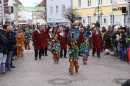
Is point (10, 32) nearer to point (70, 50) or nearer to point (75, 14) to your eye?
point (70, 50)

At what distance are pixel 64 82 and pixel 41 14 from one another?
230ft

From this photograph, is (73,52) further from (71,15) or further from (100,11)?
(71,15)

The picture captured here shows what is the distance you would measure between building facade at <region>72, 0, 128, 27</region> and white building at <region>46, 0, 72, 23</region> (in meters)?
4.61

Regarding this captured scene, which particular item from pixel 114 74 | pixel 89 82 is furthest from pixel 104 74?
pixel 89 82

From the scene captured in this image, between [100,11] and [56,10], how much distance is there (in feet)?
52.8

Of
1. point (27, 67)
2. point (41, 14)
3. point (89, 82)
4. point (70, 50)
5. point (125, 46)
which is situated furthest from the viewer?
point (41, 14)

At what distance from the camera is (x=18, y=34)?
52.5ft

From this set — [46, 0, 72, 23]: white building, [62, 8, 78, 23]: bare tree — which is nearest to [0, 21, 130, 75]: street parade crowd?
[62, 8, 78, 23]: bare tree

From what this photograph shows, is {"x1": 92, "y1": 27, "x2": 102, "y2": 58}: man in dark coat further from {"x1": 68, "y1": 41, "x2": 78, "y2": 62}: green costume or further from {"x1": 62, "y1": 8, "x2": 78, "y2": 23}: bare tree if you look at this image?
{"x1": 62, "y1": 8, "x2": 78, "y2": 23}: bare tree

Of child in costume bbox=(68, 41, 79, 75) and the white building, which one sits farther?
the white building

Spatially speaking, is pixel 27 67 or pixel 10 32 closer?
pixel 10 32

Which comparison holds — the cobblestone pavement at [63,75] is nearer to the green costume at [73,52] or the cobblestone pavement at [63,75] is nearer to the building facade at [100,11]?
the green costume at [73,52]

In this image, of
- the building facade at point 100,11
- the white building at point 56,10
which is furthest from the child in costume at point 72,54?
the white building at point 56,10

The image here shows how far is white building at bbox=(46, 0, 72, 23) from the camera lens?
50650 mm
